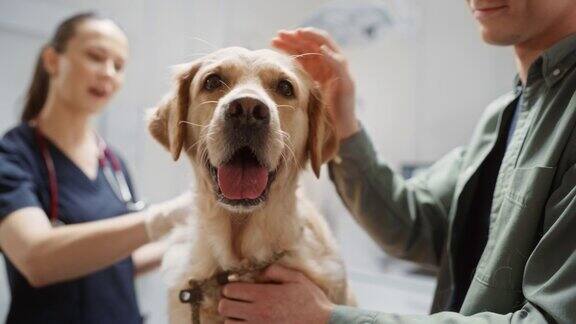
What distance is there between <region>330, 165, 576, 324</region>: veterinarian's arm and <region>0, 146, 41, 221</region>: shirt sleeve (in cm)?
105

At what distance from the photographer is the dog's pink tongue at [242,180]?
101cm

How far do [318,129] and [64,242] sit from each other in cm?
77

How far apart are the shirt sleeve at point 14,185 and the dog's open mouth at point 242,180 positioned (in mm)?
625

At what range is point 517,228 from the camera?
907 millimetres

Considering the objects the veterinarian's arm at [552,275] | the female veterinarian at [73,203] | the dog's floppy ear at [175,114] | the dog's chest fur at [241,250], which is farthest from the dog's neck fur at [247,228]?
the veterinarian's arm at [552,275]

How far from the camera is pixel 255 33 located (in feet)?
9.21

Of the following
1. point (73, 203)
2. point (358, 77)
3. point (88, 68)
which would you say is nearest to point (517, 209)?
point (73, 203)

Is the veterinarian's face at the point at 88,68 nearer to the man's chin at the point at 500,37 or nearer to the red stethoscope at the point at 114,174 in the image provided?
the red stethoscope at the point at 114,174

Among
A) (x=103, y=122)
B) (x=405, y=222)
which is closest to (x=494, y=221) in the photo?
(x=405, y=222)

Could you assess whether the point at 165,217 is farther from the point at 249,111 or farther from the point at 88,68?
the point at 88,68

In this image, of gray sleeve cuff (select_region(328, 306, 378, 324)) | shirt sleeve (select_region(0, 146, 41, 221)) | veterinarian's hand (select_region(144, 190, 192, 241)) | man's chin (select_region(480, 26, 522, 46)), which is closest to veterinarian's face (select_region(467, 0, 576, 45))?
man's chin (select_region(480, 26, 522, 46))

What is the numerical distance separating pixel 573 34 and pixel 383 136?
229cm

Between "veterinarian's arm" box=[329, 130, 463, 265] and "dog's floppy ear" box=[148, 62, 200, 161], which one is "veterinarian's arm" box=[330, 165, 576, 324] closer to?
"veterinarian's arm" box=[329, 130, 463, 265]

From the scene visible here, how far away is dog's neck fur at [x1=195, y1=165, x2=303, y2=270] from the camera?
3.64 feet
